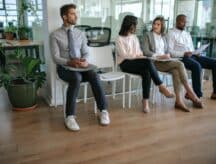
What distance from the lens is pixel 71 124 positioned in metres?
2.78

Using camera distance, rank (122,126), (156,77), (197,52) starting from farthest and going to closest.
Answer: (197,52), (156,77), (122,126)

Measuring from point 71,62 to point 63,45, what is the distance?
0.26 metres

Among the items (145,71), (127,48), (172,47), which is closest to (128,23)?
(127,48)

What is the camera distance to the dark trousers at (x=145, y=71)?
3227mm

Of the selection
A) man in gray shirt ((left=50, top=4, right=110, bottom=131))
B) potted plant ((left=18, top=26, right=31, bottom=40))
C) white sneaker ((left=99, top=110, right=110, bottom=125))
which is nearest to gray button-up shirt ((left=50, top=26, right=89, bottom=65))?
man in gray shirt ((left=50, top=4, right=110, bottom=131))

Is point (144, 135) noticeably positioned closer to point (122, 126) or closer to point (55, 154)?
point (122, 126)

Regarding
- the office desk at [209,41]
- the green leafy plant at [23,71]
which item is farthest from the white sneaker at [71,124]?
the office desk at [209,41]

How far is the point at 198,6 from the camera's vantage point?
5.49 metres

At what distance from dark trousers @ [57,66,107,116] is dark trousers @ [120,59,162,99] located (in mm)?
573

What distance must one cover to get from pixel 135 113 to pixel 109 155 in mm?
1056

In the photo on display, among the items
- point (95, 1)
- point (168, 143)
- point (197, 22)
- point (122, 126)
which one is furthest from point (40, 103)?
point (197, 22)

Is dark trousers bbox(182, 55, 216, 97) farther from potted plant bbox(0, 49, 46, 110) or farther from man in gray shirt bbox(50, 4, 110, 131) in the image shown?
potted plant bbox(0, 49, 46, 110)

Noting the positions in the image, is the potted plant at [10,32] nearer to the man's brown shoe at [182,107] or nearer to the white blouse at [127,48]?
the white blouse at [127,48]

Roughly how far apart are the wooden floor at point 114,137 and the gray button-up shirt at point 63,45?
681mm
